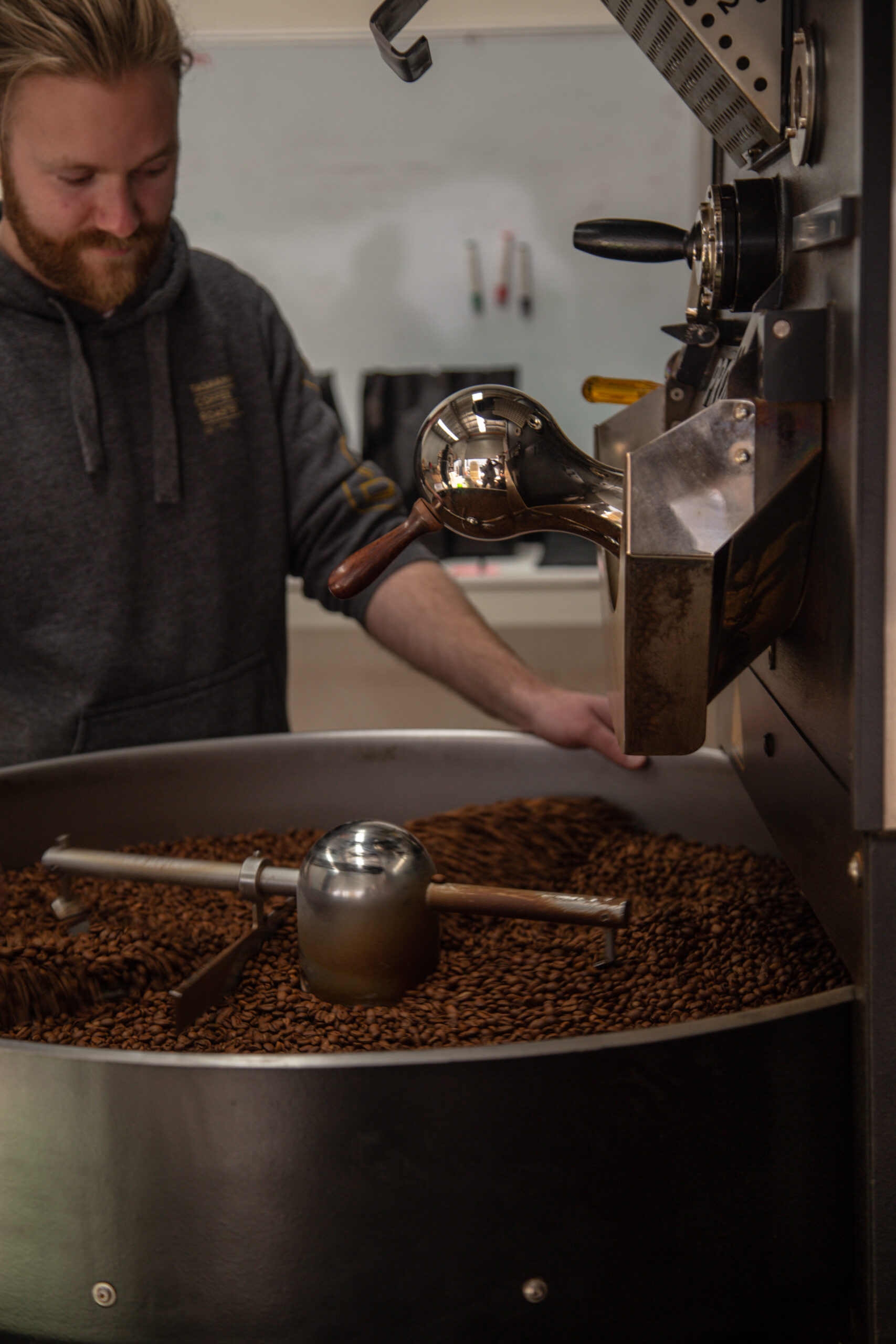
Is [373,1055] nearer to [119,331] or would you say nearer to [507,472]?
[507,472]

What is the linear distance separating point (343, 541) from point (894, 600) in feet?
3.21

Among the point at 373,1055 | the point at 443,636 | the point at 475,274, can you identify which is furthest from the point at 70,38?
the point at 475,274

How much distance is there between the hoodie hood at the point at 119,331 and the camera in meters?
1.27

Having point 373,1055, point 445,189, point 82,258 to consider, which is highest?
point 445,189

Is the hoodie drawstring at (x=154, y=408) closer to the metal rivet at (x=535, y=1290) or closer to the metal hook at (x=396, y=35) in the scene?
the metal hook at (x=396, y=35)

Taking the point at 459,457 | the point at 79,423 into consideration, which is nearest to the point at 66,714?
the point at 79,423

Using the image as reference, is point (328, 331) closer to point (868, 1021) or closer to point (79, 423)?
point (79, 423)

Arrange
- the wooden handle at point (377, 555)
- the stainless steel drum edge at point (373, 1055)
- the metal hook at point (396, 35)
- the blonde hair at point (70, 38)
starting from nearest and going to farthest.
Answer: the stainless steel drum edge at point (373, 1055), the wooden handle at point (377, 555), the metal hook at point (396, 35), the blonde hair at point (70, 38)

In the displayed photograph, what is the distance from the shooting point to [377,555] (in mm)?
577

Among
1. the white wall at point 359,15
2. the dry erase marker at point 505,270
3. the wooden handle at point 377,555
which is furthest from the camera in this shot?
the dry erase marker at point 505,270

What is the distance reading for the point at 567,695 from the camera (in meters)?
1.03

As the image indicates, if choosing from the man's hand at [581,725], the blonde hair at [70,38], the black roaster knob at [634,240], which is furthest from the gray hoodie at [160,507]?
the black roaster knob at [634,240]

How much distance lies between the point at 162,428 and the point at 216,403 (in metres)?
0.09

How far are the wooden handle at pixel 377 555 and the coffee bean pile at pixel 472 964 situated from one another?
0.23 m
